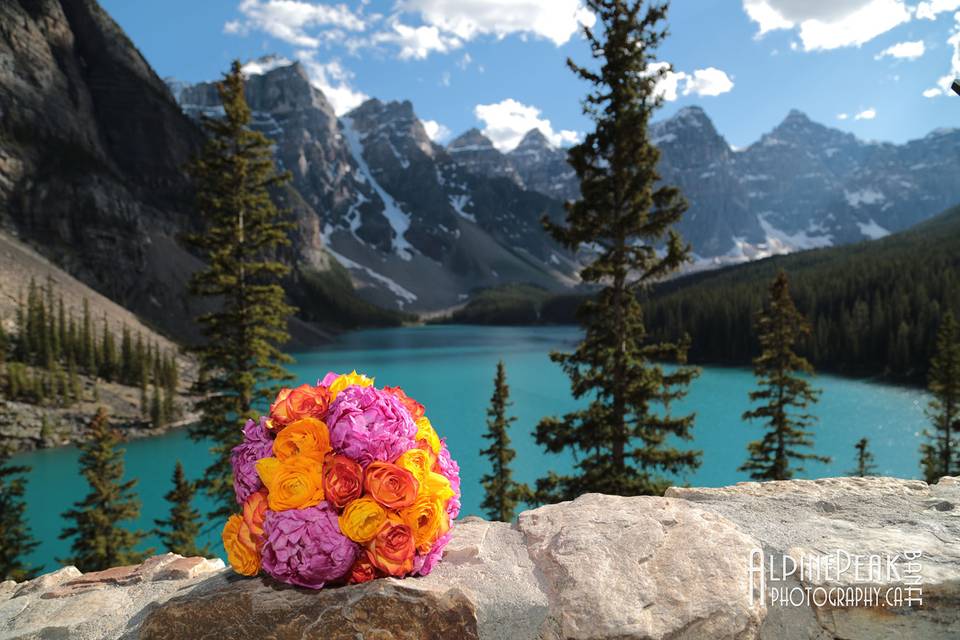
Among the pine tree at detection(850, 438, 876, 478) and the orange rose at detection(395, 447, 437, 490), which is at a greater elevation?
the orange rose at detection(395, 447, 437, 490)

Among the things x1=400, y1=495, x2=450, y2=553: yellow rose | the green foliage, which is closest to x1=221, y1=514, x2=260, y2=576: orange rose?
x1=400, y1=495, x2=450, y2=553: yellow rose

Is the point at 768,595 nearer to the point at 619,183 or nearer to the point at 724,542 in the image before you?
the point at 724,542

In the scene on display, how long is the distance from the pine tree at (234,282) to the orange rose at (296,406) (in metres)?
14.4

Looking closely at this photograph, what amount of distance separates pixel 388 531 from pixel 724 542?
197 cm

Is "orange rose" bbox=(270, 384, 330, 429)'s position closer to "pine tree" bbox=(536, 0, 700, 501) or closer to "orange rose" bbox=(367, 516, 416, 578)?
"orange rose" bbox=(367, 516, 416, 578)

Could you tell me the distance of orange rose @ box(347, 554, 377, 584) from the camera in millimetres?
2889

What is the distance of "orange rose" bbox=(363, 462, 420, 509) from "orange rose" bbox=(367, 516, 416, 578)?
0.11 m

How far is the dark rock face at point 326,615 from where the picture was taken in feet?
8.71

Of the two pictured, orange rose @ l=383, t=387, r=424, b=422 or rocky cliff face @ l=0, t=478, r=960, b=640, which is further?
orange rose @ l=383, t=387, r=424, b=422

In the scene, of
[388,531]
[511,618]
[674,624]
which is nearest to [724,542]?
[674,624]

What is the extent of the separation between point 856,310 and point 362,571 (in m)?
117

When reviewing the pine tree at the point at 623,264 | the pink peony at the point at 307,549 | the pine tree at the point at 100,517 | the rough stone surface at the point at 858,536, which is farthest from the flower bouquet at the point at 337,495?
the pine tree at the point at 100,517

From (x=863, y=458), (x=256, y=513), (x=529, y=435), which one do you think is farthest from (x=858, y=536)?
(x=529, y=435)

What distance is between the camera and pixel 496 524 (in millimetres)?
4094
